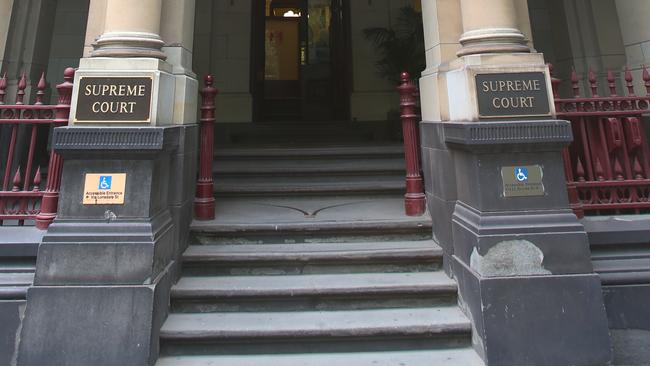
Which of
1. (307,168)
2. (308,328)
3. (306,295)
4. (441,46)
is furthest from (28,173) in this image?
(441,46)

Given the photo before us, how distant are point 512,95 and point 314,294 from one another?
2392mm

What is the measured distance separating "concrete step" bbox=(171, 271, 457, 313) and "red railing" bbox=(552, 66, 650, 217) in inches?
67.7

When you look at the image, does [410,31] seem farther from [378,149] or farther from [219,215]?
[219,215]

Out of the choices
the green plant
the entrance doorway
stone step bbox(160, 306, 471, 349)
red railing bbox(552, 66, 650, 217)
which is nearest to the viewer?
stone step bbox(160, 306, 471, 349)

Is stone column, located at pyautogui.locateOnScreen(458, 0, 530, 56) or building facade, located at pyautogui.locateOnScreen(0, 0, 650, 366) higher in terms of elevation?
stone column, located at pyautogui.locateOnScreen(458, 0, 530, 56)

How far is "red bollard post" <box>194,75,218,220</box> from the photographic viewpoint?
13.8 ft

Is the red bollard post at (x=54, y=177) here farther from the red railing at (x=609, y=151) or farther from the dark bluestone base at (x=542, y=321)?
the red railing at (x=609, y=151)

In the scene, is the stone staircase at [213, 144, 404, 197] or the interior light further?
the interior light

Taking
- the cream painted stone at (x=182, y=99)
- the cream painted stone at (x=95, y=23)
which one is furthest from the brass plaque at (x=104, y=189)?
the cream painted stone at (x=95, y=23)

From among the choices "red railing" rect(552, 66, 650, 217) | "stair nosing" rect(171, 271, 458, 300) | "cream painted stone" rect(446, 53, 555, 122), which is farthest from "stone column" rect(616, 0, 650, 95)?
"stair nosing" rect(171, 271, 458, 300)

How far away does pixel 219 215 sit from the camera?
14.5ft

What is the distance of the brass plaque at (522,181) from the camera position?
3.14 m

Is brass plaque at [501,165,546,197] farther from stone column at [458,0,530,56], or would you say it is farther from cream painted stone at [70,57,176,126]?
cream painted stone at [70,57,176,126]

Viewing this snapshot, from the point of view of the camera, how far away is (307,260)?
3672 mm
